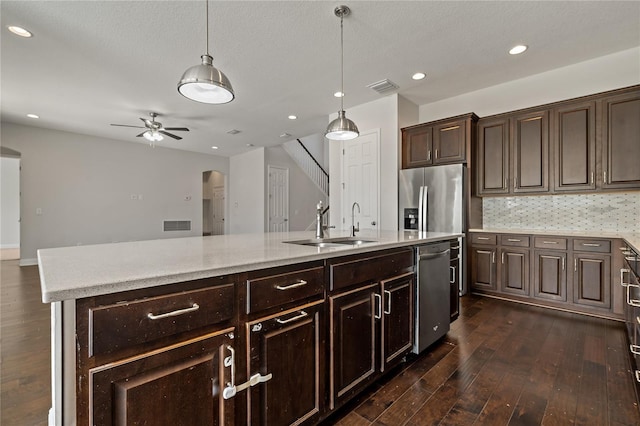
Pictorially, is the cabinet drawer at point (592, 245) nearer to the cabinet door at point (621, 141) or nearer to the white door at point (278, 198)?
the cabinet door at point (621, 141)

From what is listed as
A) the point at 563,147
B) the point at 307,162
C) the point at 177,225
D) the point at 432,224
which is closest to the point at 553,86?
the point at 563,147

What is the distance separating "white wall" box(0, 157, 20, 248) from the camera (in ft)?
26.3

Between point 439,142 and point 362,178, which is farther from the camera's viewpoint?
point 362,178

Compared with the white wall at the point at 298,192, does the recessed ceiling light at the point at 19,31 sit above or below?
above

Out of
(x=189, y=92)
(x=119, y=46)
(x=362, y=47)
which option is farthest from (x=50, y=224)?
(x=362, y=47)

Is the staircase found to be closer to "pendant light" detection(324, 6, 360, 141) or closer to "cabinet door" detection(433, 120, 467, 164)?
"cabinet door" detection(433, 120, 467, 164)

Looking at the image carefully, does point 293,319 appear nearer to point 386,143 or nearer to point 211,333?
point 211,333

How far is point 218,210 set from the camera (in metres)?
9.97

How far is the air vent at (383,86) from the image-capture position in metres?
3.94

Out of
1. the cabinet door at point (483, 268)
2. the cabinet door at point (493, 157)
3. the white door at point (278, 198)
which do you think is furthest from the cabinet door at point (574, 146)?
the white door at point (278, 198)

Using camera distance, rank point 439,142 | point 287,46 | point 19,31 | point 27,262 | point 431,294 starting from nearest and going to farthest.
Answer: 1. point 431,294
2. point 19,31
3. point 287,46
4. point 439,142
5. point 27,262

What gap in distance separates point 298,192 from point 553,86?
20.0ft

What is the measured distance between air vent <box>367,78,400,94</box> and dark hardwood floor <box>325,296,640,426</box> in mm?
3097

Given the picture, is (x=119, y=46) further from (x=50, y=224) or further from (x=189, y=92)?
(x=50, y=224)
